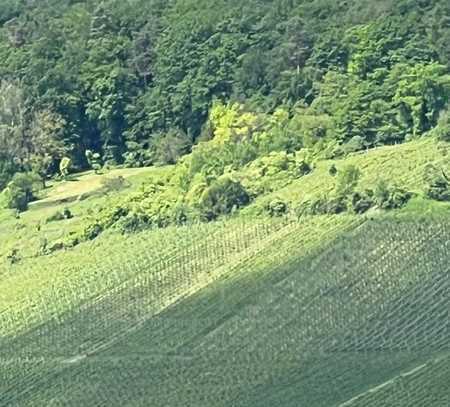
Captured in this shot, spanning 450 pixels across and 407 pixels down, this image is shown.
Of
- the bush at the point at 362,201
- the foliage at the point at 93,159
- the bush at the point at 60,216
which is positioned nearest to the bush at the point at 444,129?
the bush at the point at 362,201

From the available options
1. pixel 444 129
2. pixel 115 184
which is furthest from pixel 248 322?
pixel 115 184

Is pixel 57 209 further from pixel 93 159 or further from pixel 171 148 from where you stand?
pixel 93 159

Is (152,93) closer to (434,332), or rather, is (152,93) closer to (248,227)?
(248,227)

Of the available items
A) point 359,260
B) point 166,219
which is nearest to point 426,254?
point 359,260

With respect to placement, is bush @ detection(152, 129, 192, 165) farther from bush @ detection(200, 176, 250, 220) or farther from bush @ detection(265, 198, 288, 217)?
bush @ detection(265, 198, 288, 217)

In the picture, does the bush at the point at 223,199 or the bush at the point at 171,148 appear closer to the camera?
the bush at the point at 223,199

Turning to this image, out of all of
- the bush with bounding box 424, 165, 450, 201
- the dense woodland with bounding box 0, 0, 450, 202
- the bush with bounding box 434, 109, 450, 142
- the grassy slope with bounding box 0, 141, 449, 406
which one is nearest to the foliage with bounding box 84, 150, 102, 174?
the dense woodland with bounding box 0, 0, 450, 202

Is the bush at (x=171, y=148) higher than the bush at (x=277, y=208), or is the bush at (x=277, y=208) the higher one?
the bush at (x=277, y=208)

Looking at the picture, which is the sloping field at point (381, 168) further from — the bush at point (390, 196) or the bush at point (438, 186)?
the bush at point (390, 196)
